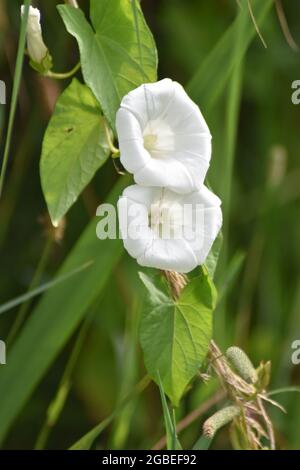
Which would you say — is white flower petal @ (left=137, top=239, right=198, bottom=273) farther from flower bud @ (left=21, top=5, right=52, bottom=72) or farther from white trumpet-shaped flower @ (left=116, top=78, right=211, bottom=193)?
flower bud @ (left=21, top=5, right=52, bottom=72)

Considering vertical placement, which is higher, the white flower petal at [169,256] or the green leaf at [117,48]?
the green leaf at [117,48]

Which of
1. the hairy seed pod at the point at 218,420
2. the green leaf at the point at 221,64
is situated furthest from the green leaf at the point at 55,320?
the hairy seed pod at the point at 218,420

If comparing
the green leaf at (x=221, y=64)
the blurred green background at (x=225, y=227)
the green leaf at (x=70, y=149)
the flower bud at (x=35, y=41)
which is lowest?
the blurred green background at (x=225, y=227)

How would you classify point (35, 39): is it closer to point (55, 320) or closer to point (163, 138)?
point (163, 138)

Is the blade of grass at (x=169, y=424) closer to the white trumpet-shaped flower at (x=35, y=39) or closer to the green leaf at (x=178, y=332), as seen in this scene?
the green leaf at (x=178, y=332)

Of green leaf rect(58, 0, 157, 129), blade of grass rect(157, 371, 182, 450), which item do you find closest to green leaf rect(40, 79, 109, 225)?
green leaf rect(58, 0, 157, 129)

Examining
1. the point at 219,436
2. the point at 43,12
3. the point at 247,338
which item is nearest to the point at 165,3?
the point at 43,12

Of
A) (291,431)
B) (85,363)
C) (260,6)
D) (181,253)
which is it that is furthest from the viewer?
(85,363)

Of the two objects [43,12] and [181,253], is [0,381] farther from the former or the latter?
[43,12]
